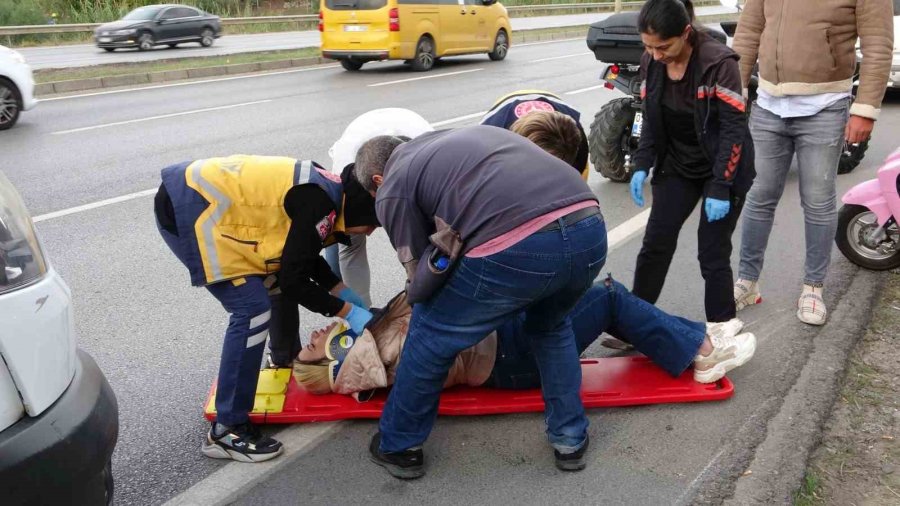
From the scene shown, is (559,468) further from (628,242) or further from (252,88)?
(252,88)

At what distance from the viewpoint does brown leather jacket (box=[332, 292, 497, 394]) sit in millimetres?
3195

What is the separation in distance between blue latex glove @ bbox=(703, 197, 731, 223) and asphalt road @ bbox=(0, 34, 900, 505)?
2.28 feet

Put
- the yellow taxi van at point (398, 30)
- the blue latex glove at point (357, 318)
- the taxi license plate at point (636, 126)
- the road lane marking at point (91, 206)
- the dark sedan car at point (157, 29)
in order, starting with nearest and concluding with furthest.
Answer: the blue latex glove at point (357, 318) → the road lane marking at point (91, 206) → the taxi license plate at point (636, 126) → the yellow taxi van at point (398, 30) → the dark sedan car at point (157, 29)

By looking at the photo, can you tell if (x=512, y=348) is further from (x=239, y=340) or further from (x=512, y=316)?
(x=239, y=340)

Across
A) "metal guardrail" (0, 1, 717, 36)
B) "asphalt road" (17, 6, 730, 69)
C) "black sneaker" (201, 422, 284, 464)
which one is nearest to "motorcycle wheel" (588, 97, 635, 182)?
"black sneaker" (201, 422, 284, 464)

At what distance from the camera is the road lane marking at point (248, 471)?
2.79m

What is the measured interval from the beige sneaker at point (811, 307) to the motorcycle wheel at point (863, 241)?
761 millimetres

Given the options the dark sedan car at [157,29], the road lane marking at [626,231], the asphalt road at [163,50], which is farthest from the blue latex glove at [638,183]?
the dark sedan car at [157,29]

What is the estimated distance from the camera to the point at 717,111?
3.39m

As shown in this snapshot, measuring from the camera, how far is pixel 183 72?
1565 cm

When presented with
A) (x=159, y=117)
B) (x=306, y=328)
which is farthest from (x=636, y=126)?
(x=159, y=117)

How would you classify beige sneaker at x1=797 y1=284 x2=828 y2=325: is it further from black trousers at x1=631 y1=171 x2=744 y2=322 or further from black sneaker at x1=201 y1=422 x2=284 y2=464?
black sneaker at x1=201 y1=422 x2=284 y2=464

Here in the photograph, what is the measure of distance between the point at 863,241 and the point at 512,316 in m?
3.06

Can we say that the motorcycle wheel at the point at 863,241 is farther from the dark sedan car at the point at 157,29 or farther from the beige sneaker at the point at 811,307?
the dark sedan car at the point at 157,29
